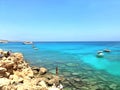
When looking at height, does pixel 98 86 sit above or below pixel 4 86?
below

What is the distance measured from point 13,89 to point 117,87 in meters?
14.1

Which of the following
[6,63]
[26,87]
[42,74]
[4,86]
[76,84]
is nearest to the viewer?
[4,86]

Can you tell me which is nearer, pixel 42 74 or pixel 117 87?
pixel 117 87

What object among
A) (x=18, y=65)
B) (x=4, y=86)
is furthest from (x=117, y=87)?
(x=4, y=86)

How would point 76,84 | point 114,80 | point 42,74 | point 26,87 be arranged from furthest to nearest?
point 42,74 < point 114,80 < point 76,84 < point 26,87

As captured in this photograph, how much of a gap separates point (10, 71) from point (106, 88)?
38.9 ft

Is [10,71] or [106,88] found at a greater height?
[10,71]

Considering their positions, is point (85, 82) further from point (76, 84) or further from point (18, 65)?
point (18, 65)

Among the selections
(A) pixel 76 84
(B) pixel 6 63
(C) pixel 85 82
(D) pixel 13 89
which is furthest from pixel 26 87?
(C) pixel 85 82

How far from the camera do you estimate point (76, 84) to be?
23.5 m

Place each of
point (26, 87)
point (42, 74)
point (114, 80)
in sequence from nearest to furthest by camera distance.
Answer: point (26, 87)
point (114, 80)
point (42, 74)

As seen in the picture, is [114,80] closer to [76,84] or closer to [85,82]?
[85,82]

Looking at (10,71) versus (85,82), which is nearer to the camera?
(10,71)

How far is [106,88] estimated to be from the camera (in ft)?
73.7
